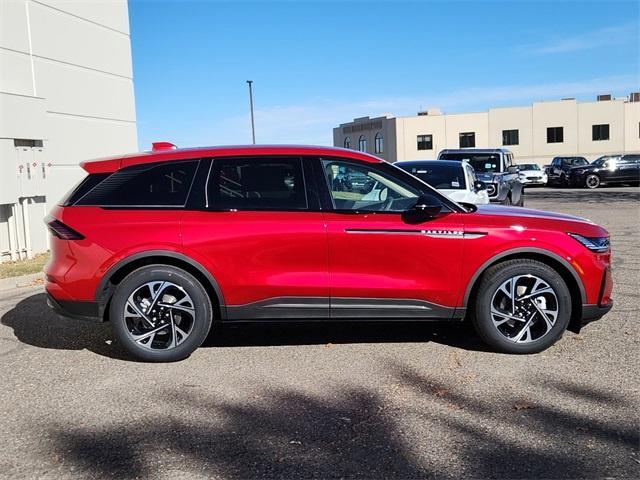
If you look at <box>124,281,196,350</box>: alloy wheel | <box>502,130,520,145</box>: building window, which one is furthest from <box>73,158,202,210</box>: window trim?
<box>502,130,520,145</box>: building window

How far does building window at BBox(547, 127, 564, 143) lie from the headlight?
169 ft

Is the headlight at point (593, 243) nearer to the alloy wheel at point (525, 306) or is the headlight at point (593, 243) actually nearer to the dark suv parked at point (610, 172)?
the alloy wheel at point (525, 306)

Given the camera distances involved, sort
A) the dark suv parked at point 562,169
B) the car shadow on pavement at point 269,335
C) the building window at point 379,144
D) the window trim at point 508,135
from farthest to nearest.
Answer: the building window at point 379,144
the window trim at point 508,135
the dark suv parked at point 562,169
the car shadow on pavement at point 269,335

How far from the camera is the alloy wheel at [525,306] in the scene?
4918 millimetres

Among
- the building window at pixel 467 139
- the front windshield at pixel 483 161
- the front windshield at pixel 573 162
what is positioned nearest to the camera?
the front windshield at pixel 483 161

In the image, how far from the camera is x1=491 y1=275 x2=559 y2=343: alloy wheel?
4.92 meters

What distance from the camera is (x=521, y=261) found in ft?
16.1

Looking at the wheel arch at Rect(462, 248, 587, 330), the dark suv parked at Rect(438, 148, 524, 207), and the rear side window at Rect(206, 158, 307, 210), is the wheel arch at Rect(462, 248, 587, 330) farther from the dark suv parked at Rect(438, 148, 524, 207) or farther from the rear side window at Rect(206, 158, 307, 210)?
the dark suv parked at Rect(438, 148, 524, 207)

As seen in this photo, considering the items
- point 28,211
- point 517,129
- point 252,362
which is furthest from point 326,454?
point 517,129

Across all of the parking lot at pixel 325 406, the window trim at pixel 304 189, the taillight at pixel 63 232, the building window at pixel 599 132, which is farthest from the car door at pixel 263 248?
the building window at pixel 599 132

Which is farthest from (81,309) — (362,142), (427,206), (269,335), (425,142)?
(362,142)

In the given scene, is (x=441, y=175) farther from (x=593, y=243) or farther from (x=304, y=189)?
(x=304, y=189)

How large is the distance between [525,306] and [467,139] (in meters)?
52.6

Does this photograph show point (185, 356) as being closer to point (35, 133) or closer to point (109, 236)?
point (109, 236)
